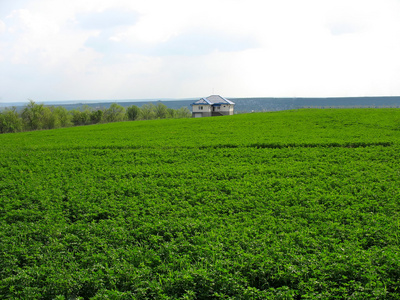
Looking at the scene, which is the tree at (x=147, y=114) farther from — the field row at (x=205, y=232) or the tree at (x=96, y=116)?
the field row at (x=205, y=232)

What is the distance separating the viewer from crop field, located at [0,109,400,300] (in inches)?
243

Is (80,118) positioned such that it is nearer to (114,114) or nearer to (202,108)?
(114,114)

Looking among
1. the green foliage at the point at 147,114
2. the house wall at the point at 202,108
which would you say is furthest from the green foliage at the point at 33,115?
the house wall at the point at 202,108

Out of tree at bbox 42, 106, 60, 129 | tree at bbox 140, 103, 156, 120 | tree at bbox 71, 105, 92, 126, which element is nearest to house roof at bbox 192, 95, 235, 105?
tree at bbox 140, 103, 156, 120

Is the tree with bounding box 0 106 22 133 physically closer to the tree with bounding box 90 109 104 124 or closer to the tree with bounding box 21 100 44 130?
the tree with bounding box 21 100 44 130

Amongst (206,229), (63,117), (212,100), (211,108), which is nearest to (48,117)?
(63,117)

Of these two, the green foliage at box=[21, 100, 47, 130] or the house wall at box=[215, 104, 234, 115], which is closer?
the green foliage at box=[21, 100, 47, 130]

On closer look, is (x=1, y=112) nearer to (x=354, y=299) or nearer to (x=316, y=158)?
(x=316, y=158)

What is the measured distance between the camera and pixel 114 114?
346 ft

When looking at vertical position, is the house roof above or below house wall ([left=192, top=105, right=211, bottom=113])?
above

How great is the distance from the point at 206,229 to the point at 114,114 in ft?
340

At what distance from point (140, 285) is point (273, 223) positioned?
4.31 m

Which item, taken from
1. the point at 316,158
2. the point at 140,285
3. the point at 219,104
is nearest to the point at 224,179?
the point at 316,158

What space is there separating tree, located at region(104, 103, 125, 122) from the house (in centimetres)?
3497
